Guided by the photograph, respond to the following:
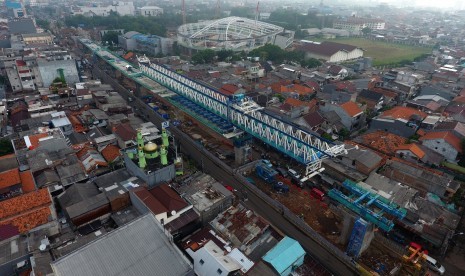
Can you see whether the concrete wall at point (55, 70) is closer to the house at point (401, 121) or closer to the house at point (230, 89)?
the house at point (230, 89)

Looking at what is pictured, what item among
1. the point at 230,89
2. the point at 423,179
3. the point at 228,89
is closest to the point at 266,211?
the point at 423,179

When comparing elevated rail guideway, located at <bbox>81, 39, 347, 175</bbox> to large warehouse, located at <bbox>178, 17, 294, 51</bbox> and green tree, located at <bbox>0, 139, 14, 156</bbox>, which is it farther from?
large warehouse, located at <bbox>178, 17, 294, 51</bbox>

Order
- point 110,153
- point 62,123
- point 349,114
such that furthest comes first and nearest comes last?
point 349,114, point 62,123, point 110,153

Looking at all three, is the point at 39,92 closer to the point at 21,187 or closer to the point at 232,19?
the point at 21,187

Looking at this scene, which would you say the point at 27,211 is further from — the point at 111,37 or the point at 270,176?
the point at 111,37

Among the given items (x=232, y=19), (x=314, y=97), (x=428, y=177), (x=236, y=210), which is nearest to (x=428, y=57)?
(x=314, y=97)

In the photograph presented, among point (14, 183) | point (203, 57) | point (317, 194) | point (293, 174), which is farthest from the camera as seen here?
point (203, 57)
